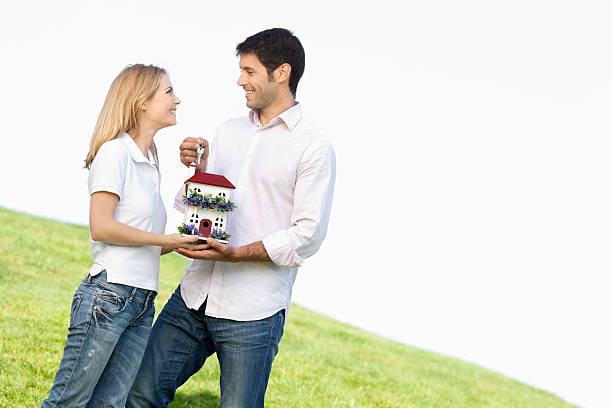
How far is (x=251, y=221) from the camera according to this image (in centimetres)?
455

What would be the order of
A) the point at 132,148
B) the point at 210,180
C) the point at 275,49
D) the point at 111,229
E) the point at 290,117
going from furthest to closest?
the point at 290,117 < the point at 275,49 < the point at 210,180 < the point at 132,148 < the point at 111,229

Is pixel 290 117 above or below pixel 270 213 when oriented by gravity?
above

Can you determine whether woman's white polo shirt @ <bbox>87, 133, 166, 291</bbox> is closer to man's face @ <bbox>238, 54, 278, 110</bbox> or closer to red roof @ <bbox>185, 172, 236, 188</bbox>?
red roof @ <bbox>185, 172, 236, 188</bbox>

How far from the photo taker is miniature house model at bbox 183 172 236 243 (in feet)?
13.9

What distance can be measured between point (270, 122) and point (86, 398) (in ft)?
6.82

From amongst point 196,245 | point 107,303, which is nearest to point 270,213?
point 196,245

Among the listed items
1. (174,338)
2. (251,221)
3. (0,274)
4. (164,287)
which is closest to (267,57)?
(251,221)

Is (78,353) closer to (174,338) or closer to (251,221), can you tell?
(174,338)

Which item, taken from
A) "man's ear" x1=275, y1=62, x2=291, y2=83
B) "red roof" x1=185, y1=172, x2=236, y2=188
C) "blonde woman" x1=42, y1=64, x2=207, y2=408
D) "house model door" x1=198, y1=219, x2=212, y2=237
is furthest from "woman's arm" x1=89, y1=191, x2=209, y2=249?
"man's ear" x1=275, y1=62, x2=291, y2=83

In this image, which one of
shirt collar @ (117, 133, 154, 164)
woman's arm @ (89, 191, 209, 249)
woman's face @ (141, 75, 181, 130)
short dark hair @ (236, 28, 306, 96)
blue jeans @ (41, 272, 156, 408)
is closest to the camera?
woman's arm @ (89, 191, 209, 249)

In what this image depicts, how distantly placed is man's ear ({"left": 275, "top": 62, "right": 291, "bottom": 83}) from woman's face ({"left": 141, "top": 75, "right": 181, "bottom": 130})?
744 millimetres

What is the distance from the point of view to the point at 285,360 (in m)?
10.4

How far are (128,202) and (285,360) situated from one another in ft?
22.5

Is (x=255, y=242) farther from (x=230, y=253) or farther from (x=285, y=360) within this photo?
(x=285, y=360)
